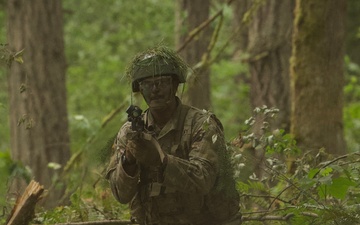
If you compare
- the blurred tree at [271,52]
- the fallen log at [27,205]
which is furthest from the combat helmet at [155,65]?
the blurred tree at [271,52]

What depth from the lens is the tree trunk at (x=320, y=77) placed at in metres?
8.77

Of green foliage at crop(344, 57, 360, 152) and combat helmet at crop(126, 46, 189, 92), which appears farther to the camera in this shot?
green foliage at crop(344, 57, 360, 152)

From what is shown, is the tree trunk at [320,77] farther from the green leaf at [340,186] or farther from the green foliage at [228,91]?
the green foliage at [228,91]

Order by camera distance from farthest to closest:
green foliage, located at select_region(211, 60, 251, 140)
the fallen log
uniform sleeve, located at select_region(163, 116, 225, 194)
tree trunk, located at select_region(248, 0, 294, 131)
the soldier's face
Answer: green foliage, located at select_region(211, 60, 251, 140) → tree trunk, located at select_region(248, 0, 294, 131) → the fallen log → the soldier's face → uniform sleeve, located at select_region(163, 116, 225, 194)

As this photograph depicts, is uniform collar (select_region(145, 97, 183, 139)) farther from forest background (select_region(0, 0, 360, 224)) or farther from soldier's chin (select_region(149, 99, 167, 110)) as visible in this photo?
forest background (select_region(0, 0, 360, 224))

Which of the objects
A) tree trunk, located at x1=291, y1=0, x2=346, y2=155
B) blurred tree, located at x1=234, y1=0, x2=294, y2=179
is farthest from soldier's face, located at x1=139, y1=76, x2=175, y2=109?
Answer: blurred tree, located at x1=234, y1=0, x2=294, y2=179

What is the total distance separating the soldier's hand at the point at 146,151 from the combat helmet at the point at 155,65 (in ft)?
2.09

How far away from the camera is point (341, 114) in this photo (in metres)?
8.97

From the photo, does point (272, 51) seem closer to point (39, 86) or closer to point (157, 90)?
point (39, 86)

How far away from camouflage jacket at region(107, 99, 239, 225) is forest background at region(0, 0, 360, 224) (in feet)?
1.48

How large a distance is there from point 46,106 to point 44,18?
1.25 metres

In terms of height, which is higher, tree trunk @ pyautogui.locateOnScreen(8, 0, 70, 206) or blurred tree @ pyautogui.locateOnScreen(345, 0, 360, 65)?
blurred tree @ pyautogui.locateOnScreen(345, 0, 360, 65)

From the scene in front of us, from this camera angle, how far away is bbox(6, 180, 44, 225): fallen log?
21.4ft

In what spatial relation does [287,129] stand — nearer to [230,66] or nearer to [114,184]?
[114,184]
